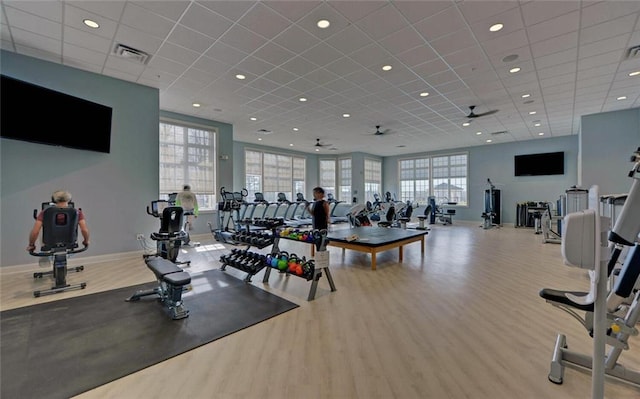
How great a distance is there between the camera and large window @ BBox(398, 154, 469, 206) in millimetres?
13117

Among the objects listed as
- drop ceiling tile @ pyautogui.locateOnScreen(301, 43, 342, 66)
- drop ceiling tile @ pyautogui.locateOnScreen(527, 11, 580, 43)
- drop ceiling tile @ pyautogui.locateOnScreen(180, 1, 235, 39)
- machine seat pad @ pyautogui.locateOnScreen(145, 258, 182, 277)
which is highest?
drop ceiling tile @ pyautogui.locateOnScreen(180, 1, 235, 39)

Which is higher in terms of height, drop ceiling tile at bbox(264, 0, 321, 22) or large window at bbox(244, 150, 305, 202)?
drop ceiling tile at bbox(264, 0, 321, 22)

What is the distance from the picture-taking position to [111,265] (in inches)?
200

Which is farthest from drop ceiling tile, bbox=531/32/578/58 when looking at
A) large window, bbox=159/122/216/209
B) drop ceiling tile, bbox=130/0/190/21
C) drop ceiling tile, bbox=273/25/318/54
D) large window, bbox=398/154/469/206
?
large window, bbox=398/154/469/206

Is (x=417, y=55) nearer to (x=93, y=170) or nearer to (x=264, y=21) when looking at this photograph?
(x=264, y=21)

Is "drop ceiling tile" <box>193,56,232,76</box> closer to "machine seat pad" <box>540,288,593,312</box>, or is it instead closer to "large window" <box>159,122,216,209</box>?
"large window" <box>159,122,216,209</box>

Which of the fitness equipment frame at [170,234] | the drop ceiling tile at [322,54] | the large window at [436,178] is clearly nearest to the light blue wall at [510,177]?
the large window at [436,178]

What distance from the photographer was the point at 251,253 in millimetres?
4199

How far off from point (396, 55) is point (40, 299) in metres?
6.17

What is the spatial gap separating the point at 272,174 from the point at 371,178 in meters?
5.69

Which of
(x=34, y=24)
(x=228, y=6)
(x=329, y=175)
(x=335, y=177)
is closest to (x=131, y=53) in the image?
(x=34, y=24)

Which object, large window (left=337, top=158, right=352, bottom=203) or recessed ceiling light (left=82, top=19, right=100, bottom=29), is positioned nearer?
recessed ceiling light (left=82, top=19, right=100, bottom=29)

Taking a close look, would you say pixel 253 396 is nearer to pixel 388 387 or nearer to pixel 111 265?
pixel 388 387

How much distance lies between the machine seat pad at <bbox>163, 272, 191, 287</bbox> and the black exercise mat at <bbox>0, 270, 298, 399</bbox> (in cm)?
46
